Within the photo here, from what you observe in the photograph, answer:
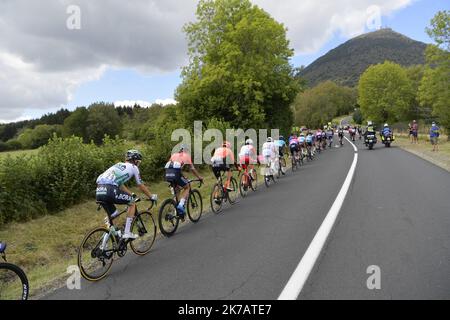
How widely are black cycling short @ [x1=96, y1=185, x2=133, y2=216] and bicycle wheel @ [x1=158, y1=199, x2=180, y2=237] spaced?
5.32 ft

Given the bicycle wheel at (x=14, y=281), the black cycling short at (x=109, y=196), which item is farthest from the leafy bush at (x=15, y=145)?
the bicycle wheel at (x=14, y=281)

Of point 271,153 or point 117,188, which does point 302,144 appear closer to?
point 271,153

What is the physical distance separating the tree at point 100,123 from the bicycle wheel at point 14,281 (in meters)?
91.7

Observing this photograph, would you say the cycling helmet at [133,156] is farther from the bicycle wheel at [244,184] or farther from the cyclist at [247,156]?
the cyclist at [247,156]

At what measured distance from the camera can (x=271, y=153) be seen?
1523cm

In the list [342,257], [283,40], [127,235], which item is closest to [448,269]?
[342,257]

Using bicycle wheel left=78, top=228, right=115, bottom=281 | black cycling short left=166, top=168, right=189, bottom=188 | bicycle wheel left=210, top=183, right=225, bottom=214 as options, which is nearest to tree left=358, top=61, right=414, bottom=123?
bicycle wheel left=210, top=183, right=225, bottom=214

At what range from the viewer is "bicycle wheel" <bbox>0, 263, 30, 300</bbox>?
505cm

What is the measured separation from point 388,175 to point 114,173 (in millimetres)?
11767

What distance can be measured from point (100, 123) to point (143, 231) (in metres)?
94.7

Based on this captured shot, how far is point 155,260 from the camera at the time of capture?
6.57 meters

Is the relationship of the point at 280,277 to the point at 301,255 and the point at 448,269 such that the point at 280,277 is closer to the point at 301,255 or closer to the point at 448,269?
the point at 301,255

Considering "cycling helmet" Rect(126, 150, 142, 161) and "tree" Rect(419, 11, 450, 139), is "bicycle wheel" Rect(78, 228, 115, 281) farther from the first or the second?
"tree" Rect(419, 11, 450, 139)

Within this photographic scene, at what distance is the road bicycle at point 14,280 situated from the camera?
505cm
